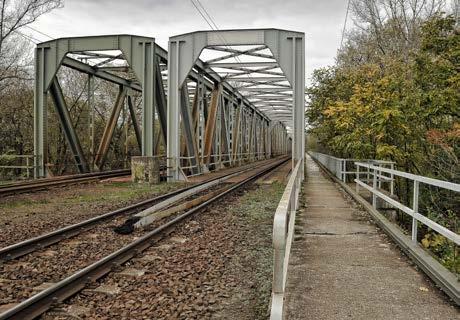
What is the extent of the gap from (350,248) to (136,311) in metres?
3.27

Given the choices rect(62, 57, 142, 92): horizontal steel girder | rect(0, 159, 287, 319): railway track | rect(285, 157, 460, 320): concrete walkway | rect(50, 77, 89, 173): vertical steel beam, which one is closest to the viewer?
rect(285, 157, 460, 320): concrete walkway

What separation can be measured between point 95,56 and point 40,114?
12.4 feet

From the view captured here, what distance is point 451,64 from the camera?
11.3 metres

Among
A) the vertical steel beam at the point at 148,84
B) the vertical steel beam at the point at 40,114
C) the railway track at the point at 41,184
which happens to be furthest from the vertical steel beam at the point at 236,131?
the vertical steel beam at the point at 40,114

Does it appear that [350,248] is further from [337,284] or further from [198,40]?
[198,40]

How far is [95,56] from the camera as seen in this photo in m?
20.4

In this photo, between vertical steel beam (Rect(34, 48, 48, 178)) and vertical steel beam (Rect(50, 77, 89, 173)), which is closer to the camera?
vertical steel beam (Rect(34, 48, 48, 178))

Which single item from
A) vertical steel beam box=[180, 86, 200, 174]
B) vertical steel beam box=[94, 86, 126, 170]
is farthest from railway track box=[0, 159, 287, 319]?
vertical steel beam box=[94, 86, 126, 170]

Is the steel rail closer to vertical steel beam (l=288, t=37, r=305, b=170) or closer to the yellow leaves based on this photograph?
the yellow leaves

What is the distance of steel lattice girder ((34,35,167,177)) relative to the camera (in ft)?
58.6

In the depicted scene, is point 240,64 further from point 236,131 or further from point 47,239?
point 47,239

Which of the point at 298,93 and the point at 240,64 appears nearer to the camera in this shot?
the point at 298,93

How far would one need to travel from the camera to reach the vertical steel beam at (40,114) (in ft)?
62.2

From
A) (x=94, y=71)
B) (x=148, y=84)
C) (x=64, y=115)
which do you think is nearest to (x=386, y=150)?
(x=148, y=84)
